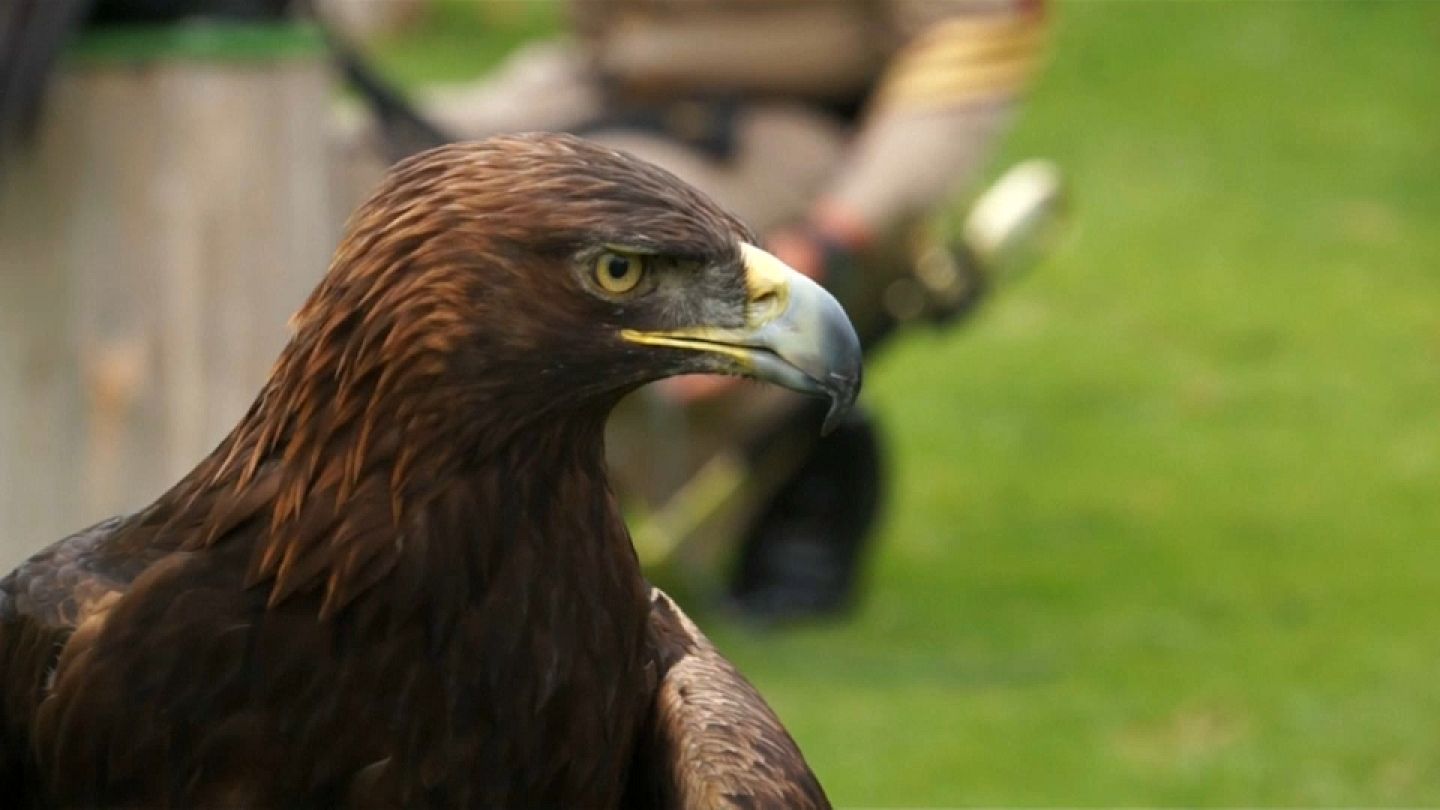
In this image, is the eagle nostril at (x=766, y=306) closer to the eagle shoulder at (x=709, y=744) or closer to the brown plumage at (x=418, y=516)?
the brown plumage at (x=418, y=516)

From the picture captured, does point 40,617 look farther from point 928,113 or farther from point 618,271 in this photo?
point 928,113

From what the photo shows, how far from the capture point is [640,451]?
290 inches

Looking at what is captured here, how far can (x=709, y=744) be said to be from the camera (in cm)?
313

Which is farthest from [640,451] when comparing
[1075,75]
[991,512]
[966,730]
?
[1075,75]

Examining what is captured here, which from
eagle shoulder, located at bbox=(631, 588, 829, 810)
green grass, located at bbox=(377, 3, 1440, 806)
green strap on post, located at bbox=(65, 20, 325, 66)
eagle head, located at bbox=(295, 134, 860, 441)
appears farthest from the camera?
green grass, located at bbox=(377, 3, 1440, 806)

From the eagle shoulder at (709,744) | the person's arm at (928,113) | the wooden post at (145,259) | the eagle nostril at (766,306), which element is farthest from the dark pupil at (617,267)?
the person's arm at (928,113)

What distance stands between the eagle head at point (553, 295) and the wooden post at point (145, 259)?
249 cm

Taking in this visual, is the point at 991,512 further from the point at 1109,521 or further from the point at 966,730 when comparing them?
the point at 966,730

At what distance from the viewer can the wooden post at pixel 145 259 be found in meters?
5.26

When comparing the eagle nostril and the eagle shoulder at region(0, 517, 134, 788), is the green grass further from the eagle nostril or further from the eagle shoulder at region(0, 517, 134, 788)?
the eagle nostril

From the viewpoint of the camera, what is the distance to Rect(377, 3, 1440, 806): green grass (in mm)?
6797

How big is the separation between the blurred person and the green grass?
400 mm

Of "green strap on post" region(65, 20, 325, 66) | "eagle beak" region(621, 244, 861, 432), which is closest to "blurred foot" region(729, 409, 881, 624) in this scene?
"green strap on post" region(65, 20, 325, 66)

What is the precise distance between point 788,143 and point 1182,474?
2.75 metres
